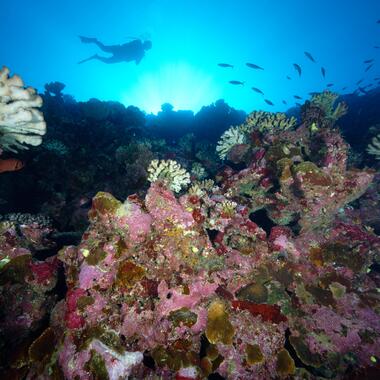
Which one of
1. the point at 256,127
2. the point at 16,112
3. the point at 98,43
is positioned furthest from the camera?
the point at 98,43

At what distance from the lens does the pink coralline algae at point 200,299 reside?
4.17 m

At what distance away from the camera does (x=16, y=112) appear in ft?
15.4

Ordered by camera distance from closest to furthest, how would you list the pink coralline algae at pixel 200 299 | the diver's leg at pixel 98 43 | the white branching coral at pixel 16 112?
the pink coralline algae at pixel 200 299 < the white branching coral at pixel 16 112 < the diver's leg at pixel 98 43

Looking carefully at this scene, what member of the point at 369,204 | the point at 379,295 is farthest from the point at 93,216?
the point at 369,204

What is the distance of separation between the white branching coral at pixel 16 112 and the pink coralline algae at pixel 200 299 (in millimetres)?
1814

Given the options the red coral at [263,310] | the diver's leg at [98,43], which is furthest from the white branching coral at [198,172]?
the diver's leg at [98,43]

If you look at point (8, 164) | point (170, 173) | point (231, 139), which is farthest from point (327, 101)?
point (8, 164)

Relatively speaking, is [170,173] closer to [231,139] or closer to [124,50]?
[231,139]

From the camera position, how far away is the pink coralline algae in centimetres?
417

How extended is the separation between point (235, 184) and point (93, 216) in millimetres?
4187

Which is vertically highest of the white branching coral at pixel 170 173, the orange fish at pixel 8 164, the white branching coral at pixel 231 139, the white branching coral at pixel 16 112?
the white branching coral at pixel 231 139

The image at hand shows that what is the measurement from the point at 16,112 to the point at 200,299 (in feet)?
14.4

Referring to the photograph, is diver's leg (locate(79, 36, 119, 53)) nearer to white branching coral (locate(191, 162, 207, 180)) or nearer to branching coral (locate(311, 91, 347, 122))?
branching coral (locate(311, 91, 347, 122))

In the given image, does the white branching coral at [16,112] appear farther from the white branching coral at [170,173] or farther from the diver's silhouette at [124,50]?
the diver's silhouette at [124,50]
